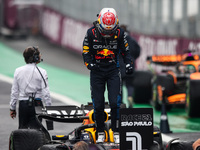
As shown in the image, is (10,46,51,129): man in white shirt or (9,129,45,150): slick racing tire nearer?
(9,129,45,150): slick racing tire

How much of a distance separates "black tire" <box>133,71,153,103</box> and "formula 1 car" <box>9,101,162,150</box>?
657 centimetres

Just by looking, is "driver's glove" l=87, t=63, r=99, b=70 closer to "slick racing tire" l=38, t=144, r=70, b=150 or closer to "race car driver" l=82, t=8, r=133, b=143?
"race car driver" l=82, t=8, r=133, b=143

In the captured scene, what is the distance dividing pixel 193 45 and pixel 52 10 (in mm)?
14617

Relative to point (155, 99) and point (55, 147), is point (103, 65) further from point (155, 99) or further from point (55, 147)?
point (155, 99)

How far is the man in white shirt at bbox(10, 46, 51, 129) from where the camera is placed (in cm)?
920

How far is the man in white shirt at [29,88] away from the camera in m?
9.20

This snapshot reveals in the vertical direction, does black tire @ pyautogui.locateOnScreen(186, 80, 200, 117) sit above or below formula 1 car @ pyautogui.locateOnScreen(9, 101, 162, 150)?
above

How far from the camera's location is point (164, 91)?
13977 millimetres

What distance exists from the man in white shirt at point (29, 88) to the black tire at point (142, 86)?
6266 millimetres

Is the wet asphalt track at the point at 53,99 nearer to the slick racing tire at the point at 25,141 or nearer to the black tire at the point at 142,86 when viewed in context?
the black tire at the point at 142,86

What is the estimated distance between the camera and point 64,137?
28.1ft

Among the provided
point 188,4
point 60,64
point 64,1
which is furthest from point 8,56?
point 188,4

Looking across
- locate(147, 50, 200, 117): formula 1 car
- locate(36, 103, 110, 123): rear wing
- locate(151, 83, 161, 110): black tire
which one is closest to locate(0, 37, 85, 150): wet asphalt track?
locate(36, 103, 110, 123): rear wing

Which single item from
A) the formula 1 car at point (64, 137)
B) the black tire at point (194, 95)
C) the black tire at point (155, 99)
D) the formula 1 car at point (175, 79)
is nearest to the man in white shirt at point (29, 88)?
the formula 1 car at point (64, 137)
